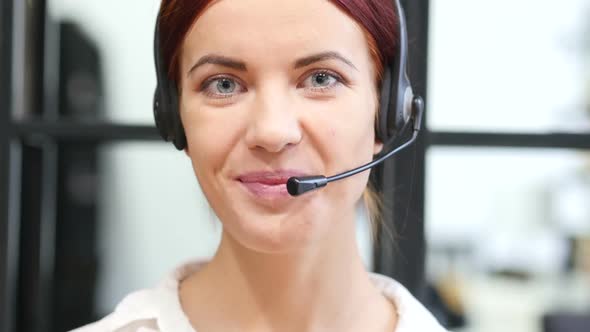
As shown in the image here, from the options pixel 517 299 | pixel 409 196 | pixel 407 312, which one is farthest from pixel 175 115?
pixel 517 299

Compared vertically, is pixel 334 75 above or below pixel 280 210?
above

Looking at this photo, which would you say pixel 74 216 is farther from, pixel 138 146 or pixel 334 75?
pixel 334 75

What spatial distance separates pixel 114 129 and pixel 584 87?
4.02 feet

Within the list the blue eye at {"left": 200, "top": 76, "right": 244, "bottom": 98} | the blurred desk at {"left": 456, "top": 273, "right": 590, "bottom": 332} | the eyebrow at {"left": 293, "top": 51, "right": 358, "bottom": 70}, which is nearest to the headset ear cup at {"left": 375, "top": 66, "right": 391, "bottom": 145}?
the eyebrow at {"left": 293, "top": 51, "right": 358, "bottom": 70}

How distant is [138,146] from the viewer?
185cm

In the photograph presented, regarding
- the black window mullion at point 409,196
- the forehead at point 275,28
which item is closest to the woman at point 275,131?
the forehead at point 275,28

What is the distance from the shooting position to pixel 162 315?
1093mm

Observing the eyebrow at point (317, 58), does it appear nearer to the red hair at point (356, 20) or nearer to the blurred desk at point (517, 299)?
the red hair at point (356, 20)

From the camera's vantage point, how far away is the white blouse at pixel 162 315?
109 cm

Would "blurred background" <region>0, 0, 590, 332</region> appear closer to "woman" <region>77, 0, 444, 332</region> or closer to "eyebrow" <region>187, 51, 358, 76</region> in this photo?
"woman" <region>77, 0, 444, 332</region>

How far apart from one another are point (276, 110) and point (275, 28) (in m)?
0.11

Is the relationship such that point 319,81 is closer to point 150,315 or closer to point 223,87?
point 223,87

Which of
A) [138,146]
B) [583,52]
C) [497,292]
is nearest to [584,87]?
[583,52]

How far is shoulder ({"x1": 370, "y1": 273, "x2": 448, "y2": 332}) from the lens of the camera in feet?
3.69
